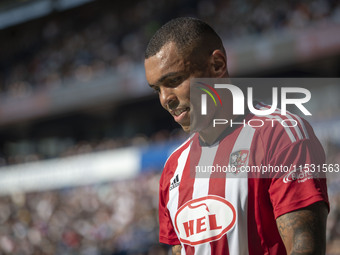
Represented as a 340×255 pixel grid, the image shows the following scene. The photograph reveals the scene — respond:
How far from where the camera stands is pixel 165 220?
2324mm

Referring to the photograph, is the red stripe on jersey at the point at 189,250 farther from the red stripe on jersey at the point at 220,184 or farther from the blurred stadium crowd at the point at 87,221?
the blurred stadium crowd at the point at 87,221

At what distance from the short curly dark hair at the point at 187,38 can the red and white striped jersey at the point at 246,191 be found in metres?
0.31

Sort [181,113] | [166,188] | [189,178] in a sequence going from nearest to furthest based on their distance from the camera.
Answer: [181,113] < [189,178] < [166,188]

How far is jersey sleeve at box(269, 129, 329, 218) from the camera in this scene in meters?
1.65

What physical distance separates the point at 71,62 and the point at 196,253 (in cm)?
1557

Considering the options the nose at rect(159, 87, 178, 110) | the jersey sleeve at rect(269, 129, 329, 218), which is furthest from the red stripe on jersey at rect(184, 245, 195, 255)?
the nose at rect(159, 87, 178, 110)

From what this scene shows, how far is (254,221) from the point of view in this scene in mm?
1821

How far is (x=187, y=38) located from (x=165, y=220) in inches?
32.3

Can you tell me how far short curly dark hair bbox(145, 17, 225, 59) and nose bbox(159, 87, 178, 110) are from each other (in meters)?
0.14

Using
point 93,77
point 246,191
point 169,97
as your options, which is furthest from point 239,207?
point 93,77

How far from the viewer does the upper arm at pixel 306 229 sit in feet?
5.21


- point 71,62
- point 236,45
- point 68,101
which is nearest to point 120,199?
point 236,45

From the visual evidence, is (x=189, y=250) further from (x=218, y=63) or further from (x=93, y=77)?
(x=93, y=77)

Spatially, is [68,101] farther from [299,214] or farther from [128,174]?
[299,214]
